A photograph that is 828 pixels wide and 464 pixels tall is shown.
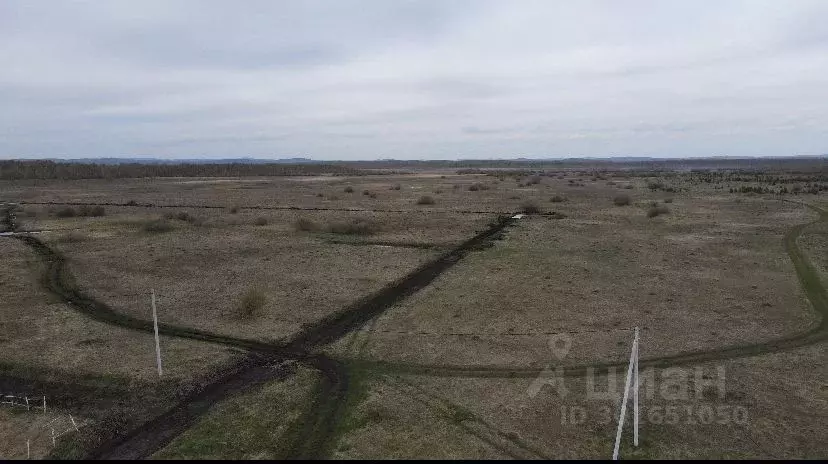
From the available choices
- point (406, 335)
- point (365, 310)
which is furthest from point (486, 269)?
point (406, 335)

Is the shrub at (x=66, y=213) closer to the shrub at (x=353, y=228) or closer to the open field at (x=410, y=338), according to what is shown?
the open field at (x=410, y=338)

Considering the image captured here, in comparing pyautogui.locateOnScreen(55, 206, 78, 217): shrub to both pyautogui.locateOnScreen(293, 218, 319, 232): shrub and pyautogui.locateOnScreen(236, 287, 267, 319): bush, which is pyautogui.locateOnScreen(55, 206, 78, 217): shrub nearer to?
pyautogui.locateOnScreen(293, 218, 319, 232): shrub

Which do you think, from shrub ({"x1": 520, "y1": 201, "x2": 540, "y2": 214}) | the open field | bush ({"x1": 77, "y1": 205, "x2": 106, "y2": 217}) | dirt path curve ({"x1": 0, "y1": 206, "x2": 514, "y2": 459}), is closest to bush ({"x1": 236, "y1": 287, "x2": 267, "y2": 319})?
the open field

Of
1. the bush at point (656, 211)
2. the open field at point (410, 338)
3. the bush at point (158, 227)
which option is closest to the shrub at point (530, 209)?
the bush at point (656, 211)

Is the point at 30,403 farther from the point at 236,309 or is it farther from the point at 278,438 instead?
the point at 236,309

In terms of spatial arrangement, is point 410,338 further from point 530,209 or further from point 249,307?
point 530,209

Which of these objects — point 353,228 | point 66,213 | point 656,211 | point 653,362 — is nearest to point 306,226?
point 353,228
